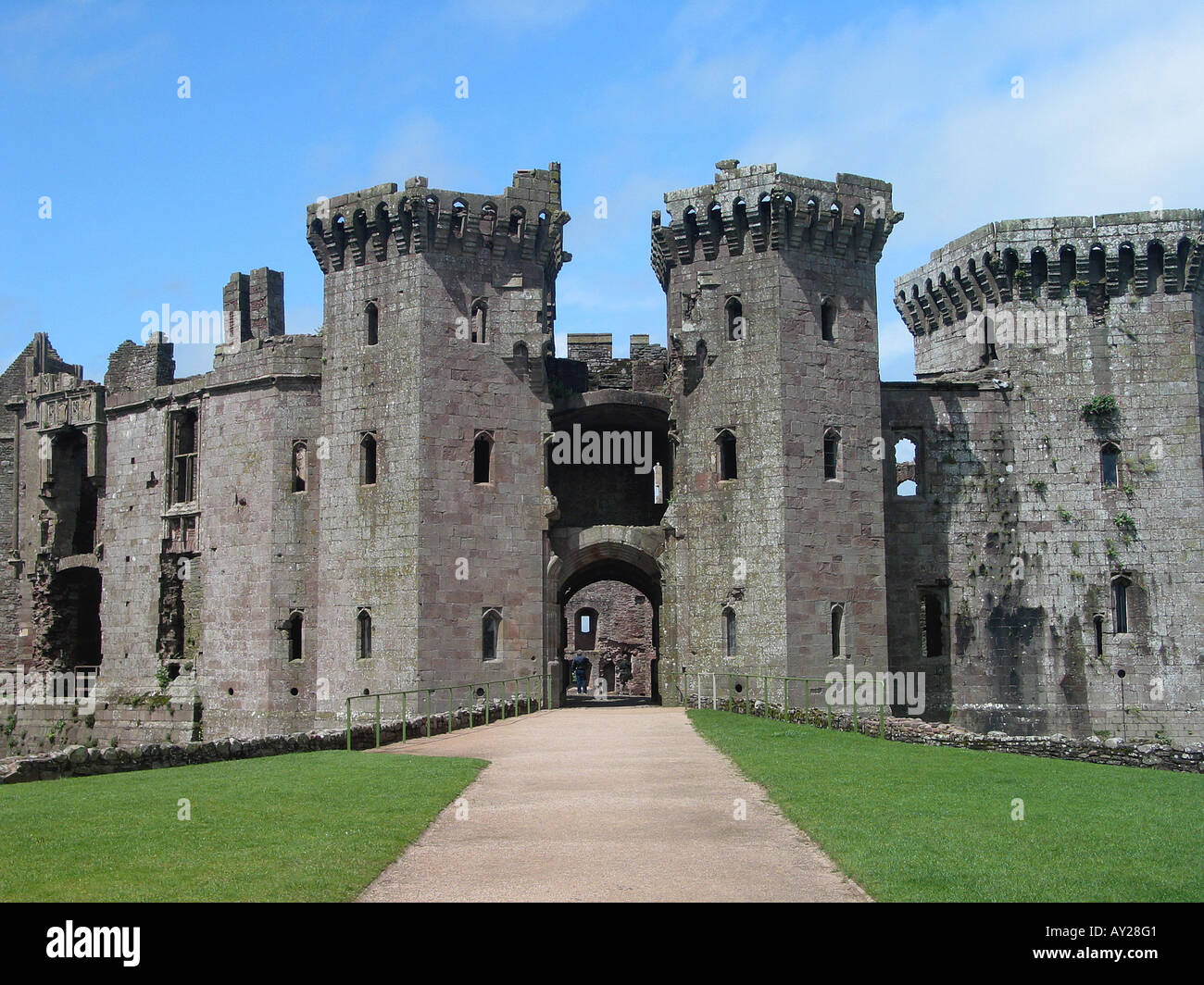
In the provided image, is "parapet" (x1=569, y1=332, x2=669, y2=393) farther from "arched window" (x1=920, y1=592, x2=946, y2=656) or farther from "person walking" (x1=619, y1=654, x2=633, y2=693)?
"person walking" (x1=619, y1=654, x2=633, y2=693)

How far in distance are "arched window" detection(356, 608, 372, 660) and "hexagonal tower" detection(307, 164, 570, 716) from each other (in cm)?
5

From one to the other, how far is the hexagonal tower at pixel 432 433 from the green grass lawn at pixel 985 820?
39.6 ft


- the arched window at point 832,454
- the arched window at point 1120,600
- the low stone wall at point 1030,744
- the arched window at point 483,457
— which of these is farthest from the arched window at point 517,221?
the arched window at point 1120,600

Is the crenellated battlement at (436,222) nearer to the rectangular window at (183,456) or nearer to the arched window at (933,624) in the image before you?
the rectangular window at (183,456)

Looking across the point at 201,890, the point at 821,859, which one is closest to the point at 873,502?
the point at 821,859

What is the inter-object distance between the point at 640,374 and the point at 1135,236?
1371 cm

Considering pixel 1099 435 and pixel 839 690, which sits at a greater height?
pixel 1099 435

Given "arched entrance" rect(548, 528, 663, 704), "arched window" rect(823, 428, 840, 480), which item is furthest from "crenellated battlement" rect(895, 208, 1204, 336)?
"arched entrance" rect(548, 528, 663, 704)

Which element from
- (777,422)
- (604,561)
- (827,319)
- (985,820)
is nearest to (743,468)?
(777,422)

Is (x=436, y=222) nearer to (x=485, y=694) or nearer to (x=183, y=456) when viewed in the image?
(x=183, y=456)

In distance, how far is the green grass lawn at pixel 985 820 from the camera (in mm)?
11016
